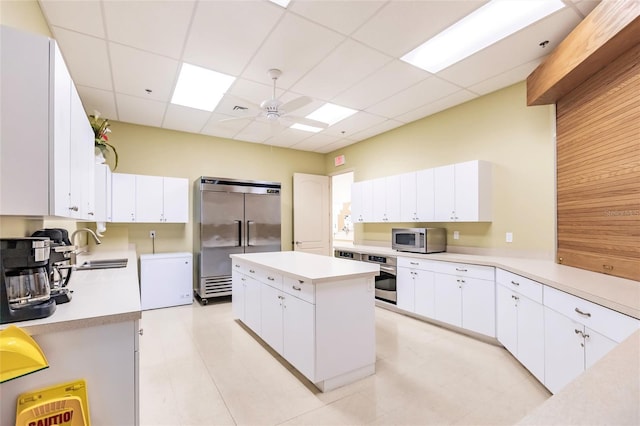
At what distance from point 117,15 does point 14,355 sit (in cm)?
249

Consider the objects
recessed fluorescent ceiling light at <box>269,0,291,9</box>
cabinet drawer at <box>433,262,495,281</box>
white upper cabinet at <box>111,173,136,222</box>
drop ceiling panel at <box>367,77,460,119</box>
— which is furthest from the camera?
white upper cabinet at <box>111,173,136,222</box>

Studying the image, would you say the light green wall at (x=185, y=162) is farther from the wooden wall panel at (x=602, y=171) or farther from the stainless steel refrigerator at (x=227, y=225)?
the wooden wall panel at (x=602, y=171)

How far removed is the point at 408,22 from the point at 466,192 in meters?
2.15

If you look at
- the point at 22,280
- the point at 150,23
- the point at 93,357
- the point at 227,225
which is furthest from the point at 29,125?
the point at 227,225

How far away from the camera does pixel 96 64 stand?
3.05 metres

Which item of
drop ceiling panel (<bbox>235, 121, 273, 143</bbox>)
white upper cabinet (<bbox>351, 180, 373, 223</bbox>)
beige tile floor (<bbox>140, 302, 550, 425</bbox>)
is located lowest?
beige tile floor (<bbox>140, 302, 550, 425</bbox>)

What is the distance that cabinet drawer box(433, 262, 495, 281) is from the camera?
10.6 feet

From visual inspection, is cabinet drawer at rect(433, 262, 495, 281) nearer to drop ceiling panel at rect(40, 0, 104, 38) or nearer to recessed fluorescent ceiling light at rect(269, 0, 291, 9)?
recessed fluorescent ceiling light at rect(269, 0, 291, 9)

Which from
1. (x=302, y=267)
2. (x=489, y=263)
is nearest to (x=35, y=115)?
(x=302, y=267)

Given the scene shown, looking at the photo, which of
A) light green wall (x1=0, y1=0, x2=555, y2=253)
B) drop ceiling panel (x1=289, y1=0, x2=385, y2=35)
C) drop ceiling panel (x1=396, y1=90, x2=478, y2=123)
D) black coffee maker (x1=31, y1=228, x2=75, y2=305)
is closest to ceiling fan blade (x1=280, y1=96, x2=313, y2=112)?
drop ceiling panel (x1=289, y1=0, x2=385, y2=35)

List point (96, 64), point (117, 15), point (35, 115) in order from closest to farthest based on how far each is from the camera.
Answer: point (35, 115) → point (117, 15) → point (96, 64)

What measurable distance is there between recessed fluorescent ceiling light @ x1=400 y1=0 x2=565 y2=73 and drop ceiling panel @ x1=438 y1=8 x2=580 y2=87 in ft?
0.23

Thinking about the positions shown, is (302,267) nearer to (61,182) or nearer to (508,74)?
(61,182)

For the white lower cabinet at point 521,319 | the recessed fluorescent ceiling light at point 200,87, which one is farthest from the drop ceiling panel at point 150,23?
the white lower cabinet at point 521,319
